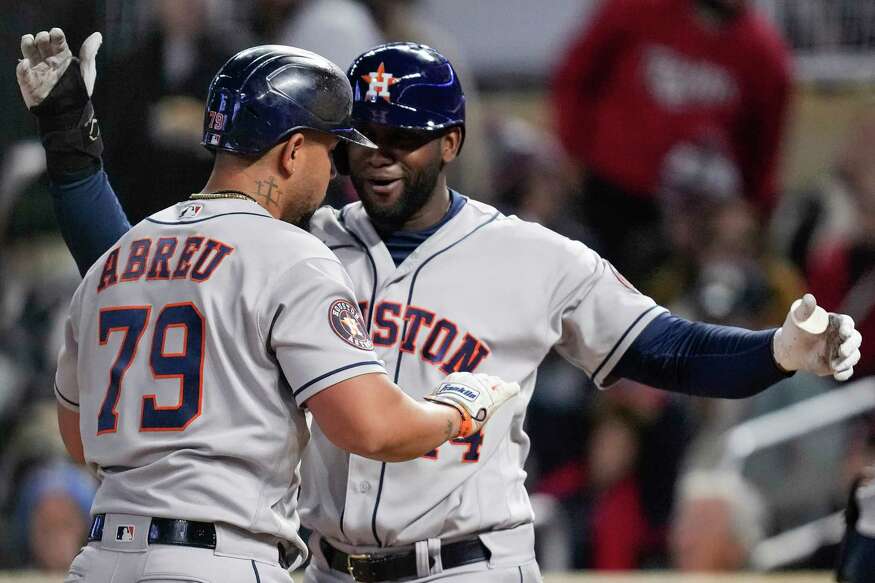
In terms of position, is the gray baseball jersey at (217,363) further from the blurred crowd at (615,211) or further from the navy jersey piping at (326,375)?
the blurred crowd at (615,211)

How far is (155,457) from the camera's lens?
2283 mm

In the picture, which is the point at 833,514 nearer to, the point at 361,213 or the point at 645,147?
the point at 645,147

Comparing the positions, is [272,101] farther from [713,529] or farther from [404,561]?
[713,529]

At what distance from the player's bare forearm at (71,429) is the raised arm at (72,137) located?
0.34m

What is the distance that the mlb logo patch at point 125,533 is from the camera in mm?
2275

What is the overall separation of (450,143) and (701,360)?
0.70 meters

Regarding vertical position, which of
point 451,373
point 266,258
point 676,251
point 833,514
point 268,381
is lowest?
point 833,514

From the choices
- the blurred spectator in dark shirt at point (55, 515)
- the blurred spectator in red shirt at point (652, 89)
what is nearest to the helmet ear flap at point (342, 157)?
the blurred spectator in dark shirt at point (55, 515)

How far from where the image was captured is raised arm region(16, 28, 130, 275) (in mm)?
2807

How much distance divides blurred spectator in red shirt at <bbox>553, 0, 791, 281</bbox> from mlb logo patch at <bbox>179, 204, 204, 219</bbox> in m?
3.81

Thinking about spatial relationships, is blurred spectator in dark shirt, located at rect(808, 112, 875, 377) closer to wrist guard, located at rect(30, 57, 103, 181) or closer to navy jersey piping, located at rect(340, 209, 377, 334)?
navy jersey piping, located at rect(340, 209, 377, 334)

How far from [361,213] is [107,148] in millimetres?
2613

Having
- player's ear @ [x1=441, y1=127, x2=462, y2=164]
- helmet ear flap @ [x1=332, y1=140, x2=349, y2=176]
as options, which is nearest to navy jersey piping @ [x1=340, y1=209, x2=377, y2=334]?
helmet ear flap @ [x1=332, y1=140, x2=349, y2=176]

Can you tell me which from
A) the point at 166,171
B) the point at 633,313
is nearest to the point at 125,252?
the point at 633,313
